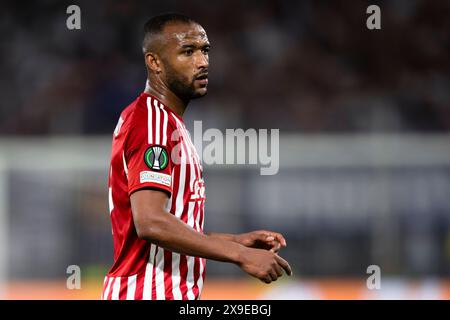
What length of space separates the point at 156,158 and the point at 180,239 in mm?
345

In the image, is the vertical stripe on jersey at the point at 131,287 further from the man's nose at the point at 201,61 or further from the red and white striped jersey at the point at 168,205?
the man's nose at the point at 201,61

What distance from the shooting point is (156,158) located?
3.00 metres

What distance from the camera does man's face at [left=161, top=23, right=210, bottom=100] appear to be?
3.30 metres

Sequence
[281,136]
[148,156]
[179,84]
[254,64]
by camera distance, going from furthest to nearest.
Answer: [254,64] → [281,136] → [179,84] → [148,156]

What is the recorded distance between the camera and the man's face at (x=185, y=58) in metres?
3.30

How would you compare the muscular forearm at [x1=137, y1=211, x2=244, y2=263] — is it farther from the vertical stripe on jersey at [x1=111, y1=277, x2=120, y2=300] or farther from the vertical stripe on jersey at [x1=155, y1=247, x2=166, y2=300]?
the vertical stripe on jersey at [x1=111, y1=277, x2=120, y2=300]

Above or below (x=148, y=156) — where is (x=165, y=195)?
below

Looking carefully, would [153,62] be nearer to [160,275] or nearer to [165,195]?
[165,195]

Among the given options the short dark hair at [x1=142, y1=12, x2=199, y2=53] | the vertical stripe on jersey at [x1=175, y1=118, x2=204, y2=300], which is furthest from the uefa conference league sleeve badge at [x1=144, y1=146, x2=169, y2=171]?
the short dark hair at [x1=142, y1=12, x2=199, y2=53]

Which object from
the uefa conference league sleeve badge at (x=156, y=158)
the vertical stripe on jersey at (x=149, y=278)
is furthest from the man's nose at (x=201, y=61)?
the vertical stripe on jersey at (x=149, y=278)

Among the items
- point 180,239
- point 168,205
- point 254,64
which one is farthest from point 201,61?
point 254,64

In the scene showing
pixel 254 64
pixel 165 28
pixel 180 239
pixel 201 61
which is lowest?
pixel 180 239

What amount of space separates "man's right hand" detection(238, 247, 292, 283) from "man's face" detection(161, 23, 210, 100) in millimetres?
806
